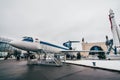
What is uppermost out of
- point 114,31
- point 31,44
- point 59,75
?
point 114,31

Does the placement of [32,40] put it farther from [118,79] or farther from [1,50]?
[1,50]

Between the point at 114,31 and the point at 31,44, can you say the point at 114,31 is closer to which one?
the point at 114,31

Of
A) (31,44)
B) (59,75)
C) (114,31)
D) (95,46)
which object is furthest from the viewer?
(95,46)

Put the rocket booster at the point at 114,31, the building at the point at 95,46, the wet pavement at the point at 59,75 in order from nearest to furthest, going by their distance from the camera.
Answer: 1. the wet pavement at the point at 59,75
2. the rocket booster at the point at 114,31
3. the building at the point at 95,46

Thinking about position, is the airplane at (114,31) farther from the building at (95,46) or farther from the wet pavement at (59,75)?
the building at (95,46)

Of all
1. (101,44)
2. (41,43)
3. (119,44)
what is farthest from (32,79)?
(101,44)

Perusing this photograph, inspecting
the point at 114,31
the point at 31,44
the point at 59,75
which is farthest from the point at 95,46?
the point at 59,75

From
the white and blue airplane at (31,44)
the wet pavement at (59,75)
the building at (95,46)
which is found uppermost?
the building at (95,46)

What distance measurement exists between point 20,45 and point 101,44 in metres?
58.2

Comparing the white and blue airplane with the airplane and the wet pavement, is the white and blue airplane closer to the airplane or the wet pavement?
the wet pavement

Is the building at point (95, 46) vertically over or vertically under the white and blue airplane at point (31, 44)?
over

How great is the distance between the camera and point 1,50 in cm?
6550

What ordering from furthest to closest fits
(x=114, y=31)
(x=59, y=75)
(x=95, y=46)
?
(x=95, y=46) < (x=114, y=31) < (x=59, y=75)

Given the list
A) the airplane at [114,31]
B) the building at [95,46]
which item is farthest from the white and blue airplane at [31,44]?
the building at [95,46]
